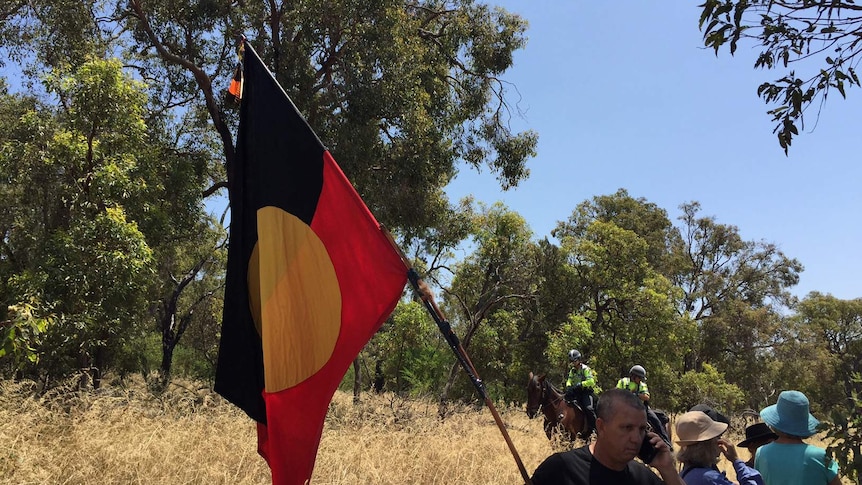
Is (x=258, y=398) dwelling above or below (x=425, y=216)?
below

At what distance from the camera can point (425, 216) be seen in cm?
1434

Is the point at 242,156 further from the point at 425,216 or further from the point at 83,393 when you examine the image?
the point at 425,216

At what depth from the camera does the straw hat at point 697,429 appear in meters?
3.33

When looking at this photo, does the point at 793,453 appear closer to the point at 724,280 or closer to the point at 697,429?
the point at 697,429

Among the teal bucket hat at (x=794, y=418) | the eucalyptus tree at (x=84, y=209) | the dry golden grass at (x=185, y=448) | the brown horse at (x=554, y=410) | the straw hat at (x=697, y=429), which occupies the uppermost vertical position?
the eucalyptus tree at (x=84, y=209)

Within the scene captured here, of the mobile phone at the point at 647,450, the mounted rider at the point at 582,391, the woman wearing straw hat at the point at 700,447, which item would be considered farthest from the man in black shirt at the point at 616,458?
the mounted rider at the point at 582,391

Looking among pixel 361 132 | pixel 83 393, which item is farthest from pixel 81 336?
pixel 361 132

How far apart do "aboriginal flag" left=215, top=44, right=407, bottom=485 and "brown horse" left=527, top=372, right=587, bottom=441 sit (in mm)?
8076

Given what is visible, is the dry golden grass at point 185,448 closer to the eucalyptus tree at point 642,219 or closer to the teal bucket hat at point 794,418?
the teal bucket hat at point 794,418

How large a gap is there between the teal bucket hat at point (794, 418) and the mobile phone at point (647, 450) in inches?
63.0

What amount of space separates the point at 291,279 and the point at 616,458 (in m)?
2.13

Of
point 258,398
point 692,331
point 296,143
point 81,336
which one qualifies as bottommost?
point 258,398

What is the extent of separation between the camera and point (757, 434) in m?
4.63

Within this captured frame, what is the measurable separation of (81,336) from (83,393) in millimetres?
852
